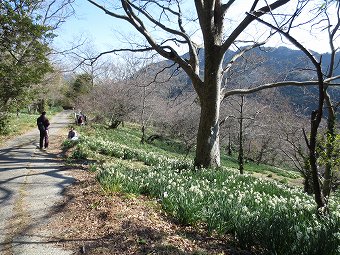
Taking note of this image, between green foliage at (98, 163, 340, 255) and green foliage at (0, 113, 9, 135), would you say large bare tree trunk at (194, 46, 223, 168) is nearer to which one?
green foliage at (98, 163, 340, 255)

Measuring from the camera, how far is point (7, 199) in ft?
20.1

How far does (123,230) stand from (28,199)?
276 cm

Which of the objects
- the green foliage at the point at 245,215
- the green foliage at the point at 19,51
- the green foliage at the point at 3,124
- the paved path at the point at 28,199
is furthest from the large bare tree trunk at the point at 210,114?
the green foliage at the point at 3,124

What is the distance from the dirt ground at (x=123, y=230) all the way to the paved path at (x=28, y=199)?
22cm

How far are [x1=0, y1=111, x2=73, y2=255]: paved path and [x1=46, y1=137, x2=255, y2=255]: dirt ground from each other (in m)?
0.22

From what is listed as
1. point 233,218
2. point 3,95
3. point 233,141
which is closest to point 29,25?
point 3,95

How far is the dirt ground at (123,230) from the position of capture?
3.98m

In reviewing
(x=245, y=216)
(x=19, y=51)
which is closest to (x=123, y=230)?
(x=245, y=216)

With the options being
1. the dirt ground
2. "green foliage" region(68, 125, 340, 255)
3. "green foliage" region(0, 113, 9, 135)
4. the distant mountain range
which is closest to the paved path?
the dirt ground

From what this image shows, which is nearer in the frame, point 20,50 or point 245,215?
point 245,215

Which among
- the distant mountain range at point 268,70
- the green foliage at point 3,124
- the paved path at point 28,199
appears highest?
the distant mountain range at point 268,70

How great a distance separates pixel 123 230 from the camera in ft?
14.6

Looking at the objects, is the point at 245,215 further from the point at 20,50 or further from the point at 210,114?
the point at 20,50

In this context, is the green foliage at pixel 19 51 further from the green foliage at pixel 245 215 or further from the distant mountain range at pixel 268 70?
the green foliage at pixel 245 215
